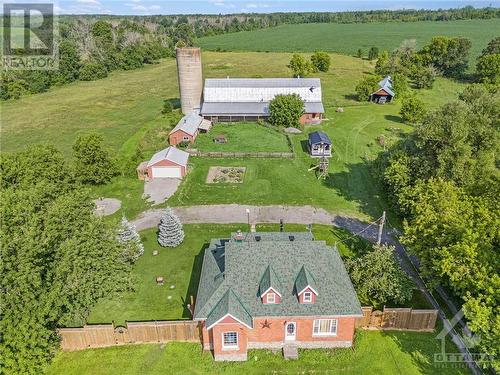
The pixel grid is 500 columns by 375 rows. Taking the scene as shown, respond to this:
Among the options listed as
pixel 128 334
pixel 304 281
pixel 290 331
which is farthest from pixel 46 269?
pixel 304 281

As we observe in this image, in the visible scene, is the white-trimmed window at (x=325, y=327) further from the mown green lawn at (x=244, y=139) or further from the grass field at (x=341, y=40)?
the grass field at (x=341, y=40)

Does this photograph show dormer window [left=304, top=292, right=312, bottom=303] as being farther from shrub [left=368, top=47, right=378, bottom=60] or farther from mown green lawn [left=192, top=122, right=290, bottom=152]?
shrub [left=368, top=47, right=378, bottom=60]

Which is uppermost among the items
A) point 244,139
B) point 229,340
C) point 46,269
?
point 244,139

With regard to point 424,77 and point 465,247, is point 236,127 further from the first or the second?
point 424,77

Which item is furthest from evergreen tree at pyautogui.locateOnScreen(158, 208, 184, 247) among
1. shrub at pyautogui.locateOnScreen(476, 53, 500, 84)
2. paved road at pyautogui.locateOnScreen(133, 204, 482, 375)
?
shrub at pyautogui.locateOnScreen(476, 53, 500, 84)

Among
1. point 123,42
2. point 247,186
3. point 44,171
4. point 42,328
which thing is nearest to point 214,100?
point 247,186

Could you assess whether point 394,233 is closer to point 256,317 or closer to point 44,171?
point 256,317
